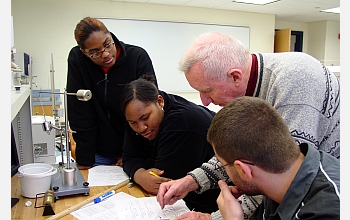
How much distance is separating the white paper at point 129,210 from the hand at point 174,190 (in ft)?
0.14

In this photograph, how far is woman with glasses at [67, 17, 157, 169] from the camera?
1.82 m

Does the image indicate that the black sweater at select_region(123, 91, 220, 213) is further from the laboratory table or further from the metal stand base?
the metal stand base

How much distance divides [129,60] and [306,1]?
4547 mm

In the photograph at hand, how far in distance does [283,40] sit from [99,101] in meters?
5.75

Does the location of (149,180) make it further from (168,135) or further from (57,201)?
(57,201)

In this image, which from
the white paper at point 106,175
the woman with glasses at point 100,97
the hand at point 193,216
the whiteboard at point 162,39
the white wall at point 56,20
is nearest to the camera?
the hand at point 193,216

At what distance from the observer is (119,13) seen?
5199 mm

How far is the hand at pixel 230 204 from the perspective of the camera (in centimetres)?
96

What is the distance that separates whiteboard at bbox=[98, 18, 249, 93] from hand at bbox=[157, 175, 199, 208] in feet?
13.4

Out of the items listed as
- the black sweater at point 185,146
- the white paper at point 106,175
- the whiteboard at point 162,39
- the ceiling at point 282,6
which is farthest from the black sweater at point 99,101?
the ceiling at point 282,6

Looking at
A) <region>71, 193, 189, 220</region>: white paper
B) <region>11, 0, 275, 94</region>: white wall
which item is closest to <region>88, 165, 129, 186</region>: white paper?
<region>71, 193, 189, 220</region>: white paper

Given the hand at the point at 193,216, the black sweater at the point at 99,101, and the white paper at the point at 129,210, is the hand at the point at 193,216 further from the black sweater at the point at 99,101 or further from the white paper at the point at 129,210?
the black sweater at the point at 99,101
